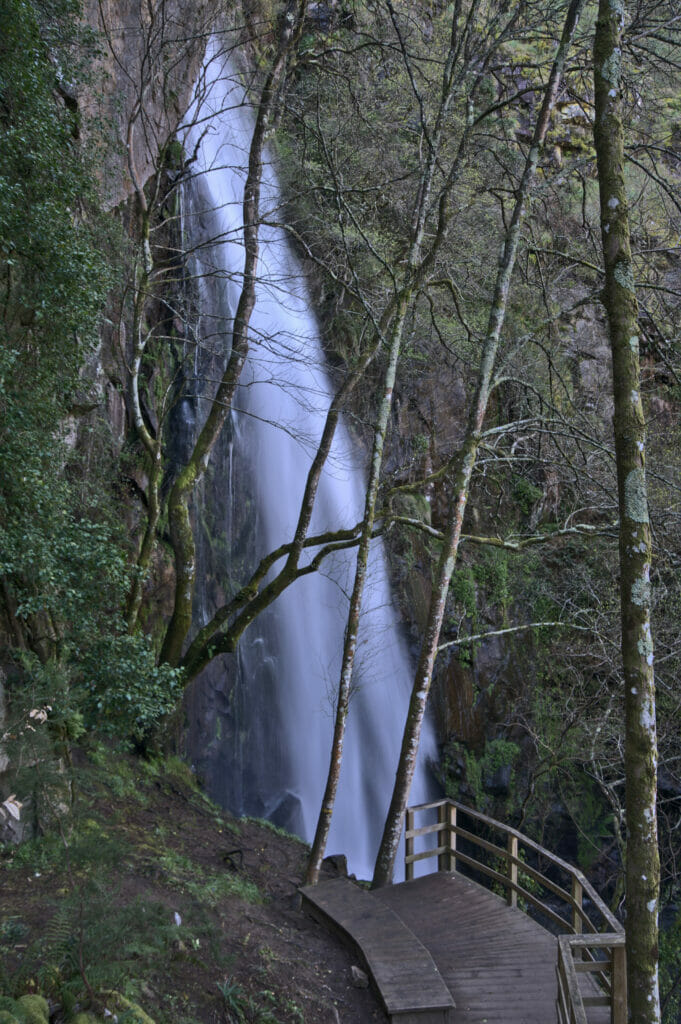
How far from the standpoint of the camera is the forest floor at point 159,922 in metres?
4.30

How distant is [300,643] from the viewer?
13.8 meters

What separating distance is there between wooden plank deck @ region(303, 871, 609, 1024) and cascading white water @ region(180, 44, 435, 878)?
15.6ft

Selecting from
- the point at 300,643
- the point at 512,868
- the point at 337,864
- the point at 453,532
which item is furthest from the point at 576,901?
the point at 300,643

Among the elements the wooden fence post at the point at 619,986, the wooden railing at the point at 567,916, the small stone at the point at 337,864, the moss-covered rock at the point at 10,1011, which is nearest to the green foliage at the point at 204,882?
the wooden railing at the point at 567,916

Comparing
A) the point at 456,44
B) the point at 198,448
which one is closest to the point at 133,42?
the point at 456,44

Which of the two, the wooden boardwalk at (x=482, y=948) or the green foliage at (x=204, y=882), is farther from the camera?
the green foliage at (x=204, y=882)

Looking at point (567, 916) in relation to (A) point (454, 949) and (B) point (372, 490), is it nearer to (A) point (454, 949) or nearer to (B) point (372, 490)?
(A) point (454, 949)

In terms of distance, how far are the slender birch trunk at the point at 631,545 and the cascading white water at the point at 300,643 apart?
7916mm

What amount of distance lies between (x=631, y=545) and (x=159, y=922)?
13.9ft

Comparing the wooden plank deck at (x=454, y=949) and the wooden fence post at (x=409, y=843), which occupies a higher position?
the wooden fence post at (x=409, y=843)

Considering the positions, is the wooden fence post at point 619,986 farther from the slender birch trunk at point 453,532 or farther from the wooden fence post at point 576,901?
the slender birch trunk at point 453,532

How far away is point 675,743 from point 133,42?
13241 mm

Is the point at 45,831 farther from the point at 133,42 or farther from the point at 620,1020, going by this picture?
the point at 133,42

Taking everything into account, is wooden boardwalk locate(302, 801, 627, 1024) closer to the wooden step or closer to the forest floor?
the wooden step
